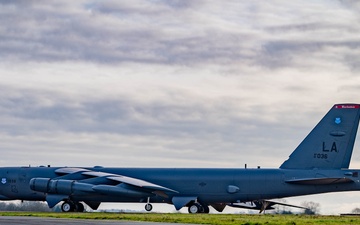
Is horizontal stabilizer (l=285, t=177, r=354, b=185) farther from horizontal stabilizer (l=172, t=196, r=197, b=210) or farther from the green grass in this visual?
the green grass

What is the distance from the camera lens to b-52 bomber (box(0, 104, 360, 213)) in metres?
62.0

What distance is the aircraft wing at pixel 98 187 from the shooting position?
6353cm

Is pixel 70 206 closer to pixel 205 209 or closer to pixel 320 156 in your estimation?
pixel 205 209

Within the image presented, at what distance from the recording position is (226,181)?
63.4 m

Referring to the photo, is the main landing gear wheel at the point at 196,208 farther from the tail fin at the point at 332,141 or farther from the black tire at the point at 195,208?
the tail fin at the point at 332,141

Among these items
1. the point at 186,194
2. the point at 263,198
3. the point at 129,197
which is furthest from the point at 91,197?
the point at 263,198

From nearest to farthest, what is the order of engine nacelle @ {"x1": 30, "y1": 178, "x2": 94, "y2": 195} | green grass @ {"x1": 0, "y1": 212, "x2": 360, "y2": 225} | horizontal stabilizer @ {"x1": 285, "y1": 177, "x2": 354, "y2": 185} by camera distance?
1. green grass @ {"x1": 0, "y1": 212, "x2": 360, "y2": 225}
2. horizontal stabilizer @ {"x1": 285, "y1": 177, "x2": 354, "y2": 185}
3. engine nacelle @ {"x1": 30, "y1": 178, "x2": 94, "y2": 195}

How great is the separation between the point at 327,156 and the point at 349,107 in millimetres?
4400

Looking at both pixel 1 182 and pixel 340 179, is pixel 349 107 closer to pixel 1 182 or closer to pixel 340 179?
pixel 340 179

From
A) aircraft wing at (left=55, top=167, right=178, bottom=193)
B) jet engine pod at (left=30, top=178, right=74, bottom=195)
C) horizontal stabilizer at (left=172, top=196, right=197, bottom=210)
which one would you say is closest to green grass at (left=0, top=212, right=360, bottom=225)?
Answer: aircraft wing at (left=55, top=167, right=178, bottom=193)

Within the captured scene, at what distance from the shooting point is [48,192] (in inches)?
2552

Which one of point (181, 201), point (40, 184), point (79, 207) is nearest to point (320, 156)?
point (181, 201)

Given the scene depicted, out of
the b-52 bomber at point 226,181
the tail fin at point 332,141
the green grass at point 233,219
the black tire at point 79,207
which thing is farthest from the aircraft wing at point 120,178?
the green grass at point 233,219

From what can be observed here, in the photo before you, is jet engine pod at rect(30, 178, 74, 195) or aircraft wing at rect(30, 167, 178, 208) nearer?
aircraft wing at rect(30, 167, 178, 208)
